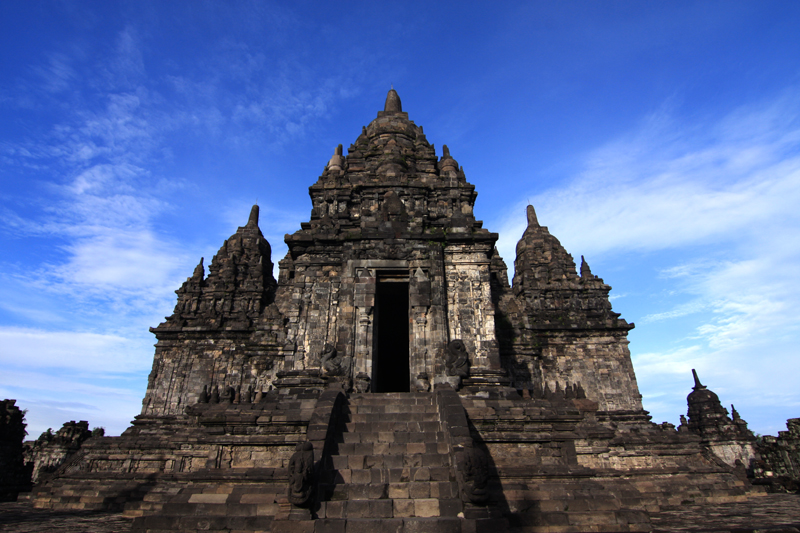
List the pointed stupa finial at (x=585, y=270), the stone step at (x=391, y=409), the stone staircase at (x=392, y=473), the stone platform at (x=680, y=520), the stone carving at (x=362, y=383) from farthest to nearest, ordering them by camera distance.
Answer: the pointed stupa finial at (x=585, y=270), the stone carving at (x=362, y=383), the stone step at (x=391, y=409), the stone platform at (x=680, y=520), the stone staircase at (x=392, y=473)

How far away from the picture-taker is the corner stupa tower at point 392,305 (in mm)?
13367

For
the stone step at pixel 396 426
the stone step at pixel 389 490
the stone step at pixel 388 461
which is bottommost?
the stone step at pixel 389 490

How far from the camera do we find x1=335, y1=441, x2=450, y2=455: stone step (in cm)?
887

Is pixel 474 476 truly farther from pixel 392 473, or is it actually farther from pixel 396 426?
pixel 396 426

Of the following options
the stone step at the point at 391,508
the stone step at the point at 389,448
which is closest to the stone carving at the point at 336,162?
the stone step at the point at 389,448

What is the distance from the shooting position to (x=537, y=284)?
2611 centimetres

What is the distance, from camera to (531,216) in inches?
1241

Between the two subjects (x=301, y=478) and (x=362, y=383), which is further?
(x=362, y=383)

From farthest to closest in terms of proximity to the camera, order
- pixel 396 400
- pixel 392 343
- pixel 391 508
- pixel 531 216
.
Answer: pixel 531 216 → pixel 392 343 → pixel 396 400 → pixel 391 508

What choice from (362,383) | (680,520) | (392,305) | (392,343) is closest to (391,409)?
(362,383)

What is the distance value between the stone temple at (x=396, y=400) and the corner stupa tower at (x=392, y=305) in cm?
8

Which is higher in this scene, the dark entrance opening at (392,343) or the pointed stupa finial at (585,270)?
the pointed stupa finial at (585,270)

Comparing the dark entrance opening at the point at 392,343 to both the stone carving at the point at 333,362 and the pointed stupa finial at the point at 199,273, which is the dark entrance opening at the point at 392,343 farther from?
the pointed stupa finial at the point at 199,273

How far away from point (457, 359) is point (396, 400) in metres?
2.46
